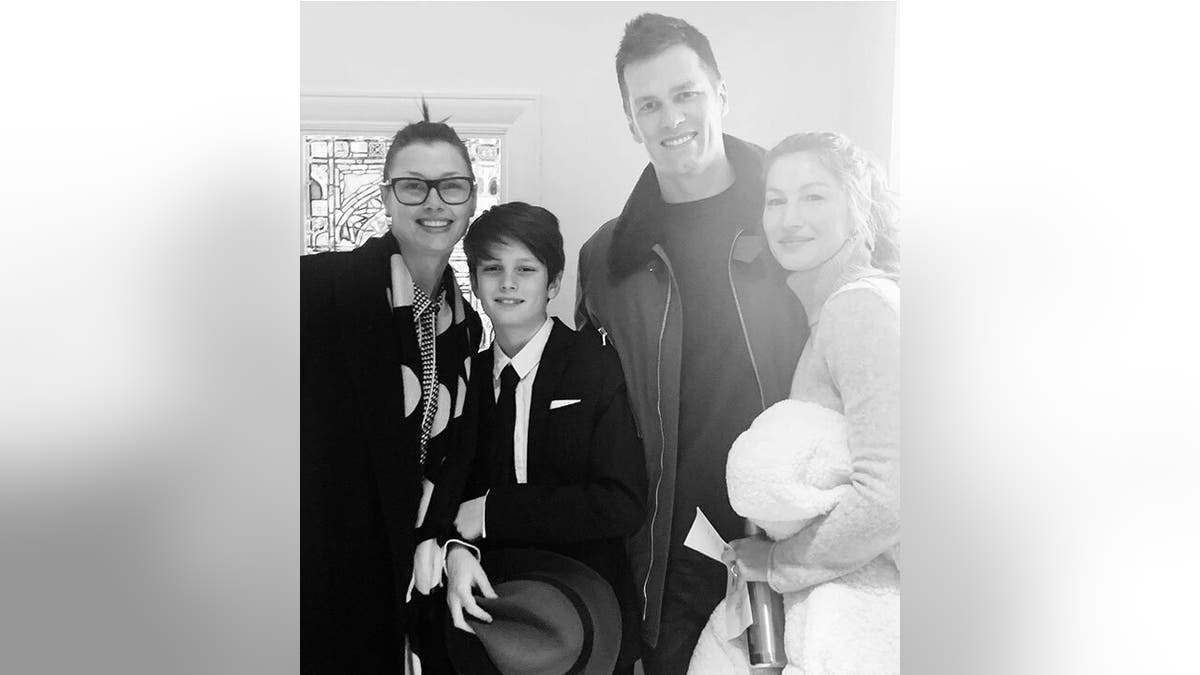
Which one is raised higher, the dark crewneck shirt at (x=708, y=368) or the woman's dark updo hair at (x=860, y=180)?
the woman's dark updo hair at (x=860, y=180)

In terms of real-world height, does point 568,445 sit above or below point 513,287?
below

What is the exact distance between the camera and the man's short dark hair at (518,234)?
5.62ft

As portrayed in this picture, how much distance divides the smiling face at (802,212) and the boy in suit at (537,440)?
0.32 metres

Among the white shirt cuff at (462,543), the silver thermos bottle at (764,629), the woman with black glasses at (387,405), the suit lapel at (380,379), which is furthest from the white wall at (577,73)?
the silver thermos bottle at (764,629)

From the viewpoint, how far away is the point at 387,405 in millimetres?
1697

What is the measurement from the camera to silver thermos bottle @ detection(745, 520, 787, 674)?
1.72m

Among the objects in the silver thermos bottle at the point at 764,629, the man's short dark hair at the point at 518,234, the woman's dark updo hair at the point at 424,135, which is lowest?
the silver thermos bottle at the point at 764,629

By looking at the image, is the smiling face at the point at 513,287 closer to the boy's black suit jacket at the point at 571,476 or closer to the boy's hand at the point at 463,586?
the boy's black suit jacket at the point at 571,476

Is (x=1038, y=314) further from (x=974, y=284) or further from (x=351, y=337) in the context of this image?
(x=351, y=337)

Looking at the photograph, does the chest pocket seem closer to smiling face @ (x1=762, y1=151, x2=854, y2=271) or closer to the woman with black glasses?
the woman with black glasses

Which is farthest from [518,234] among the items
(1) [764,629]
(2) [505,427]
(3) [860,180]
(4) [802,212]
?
(1) [764,629]

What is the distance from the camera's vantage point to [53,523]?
178 centimetres

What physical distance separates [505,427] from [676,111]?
0.57 meters

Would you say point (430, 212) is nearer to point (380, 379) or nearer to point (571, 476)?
point (380, 379)
